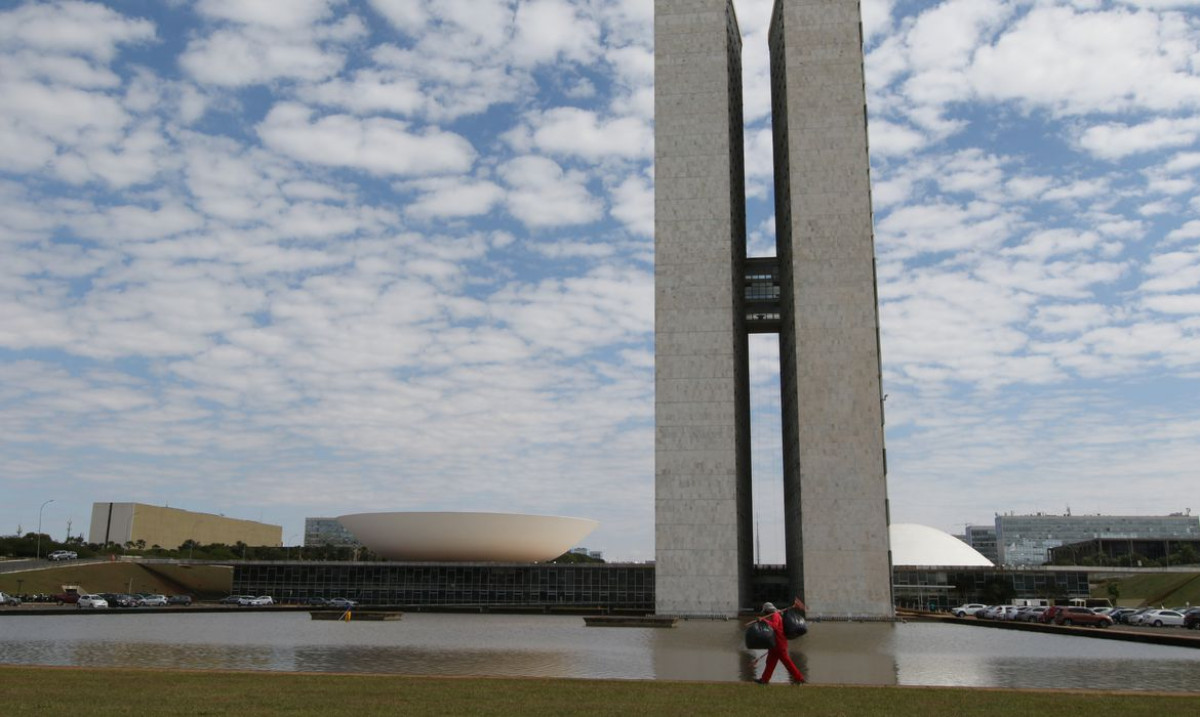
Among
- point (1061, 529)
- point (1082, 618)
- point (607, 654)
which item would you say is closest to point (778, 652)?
point (607, 654)

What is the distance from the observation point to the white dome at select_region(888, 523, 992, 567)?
75.6 meters

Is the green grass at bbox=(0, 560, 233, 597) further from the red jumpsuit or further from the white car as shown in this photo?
the red jumpsuit

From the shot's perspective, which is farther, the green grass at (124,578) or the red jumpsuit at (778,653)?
the green grass at (124,578)

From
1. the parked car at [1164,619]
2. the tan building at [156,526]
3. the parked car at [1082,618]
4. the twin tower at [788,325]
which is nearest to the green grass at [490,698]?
the parked car at [1082,618]

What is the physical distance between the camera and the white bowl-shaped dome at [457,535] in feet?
225

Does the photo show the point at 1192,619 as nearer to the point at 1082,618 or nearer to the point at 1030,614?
the point at 1082,618

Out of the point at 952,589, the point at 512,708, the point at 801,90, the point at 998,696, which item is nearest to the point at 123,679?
the point at 512,708

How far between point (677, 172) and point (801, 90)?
8.61 m

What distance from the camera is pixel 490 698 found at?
39.5 ft

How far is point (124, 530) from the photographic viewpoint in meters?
108

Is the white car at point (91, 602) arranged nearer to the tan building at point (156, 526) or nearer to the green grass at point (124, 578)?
the green grass at point (124, 578)

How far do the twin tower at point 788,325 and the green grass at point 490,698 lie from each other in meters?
39.5

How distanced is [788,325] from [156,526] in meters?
82.3

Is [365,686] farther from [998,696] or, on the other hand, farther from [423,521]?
[423,521]
